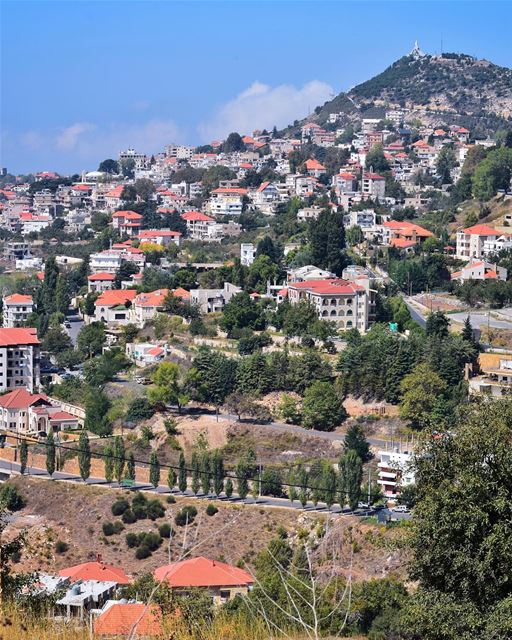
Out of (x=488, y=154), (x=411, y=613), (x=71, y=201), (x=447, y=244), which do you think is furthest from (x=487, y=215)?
(x=411, y=613)

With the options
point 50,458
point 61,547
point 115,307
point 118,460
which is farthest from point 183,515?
point 115,307

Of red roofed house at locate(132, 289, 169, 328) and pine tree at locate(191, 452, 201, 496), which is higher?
red roofed house at locate(132, 289, 169, 328)

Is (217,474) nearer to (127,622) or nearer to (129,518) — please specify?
(129,518)

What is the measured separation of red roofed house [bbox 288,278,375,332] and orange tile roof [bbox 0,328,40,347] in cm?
495

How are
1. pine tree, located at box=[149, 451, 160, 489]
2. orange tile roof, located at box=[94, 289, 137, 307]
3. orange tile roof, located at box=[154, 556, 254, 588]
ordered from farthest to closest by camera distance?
1. orange tile roof, located at box=[94, 289, 137, 307]
2. pine tree, located at box=[149, 451, 160, 489]
3. orange tile roof, located at box=[154, 556, 254, 588]

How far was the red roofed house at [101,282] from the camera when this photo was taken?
2948 cm

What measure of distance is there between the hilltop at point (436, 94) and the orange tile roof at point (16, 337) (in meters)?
33.2

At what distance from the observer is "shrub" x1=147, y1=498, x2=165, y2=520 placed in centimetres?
1784

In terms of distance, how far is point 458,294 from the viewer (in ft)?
81.1

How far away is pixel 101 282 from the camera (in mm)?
29547

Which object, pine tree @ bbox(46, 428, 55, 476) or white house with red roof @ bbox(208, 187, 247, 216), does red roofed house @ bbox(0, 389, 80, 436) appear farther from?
white house with red roof @ bbox(208, 187, 247, 216)

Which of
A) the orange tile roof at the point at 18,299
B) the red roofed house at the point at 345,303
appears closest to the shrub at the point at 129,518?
the red roofed house at the point at 345,303

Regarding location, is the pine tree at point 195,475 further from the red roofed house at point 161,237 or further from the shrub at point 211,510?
the red roofed house at point 161,237

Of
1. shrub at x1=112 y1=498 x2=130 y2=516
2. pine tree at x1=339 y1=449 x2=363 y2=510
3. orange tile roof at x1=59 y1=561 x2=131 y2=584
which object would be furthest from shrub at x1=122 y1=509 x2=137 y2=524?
orange tile roof at x1=59 y1=561 x2=131 y2=584
